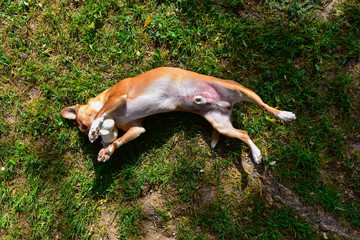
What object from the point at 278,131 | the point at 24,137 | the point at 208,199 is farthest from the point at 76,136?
the point at 278,131

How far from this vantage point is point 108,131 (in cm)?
318

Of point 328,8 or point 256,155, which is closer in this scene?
point 256,155

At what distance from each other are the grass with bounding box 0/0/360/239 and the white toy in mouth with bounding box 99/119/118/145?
1.35 feet

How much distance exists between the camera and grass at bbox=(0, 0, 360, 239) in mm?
3359

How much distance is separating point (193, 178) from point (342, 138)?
7.61ft

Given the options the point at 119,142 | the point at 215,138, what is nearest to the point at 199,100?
the point at 215,138

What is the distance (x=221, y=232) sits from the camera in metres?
3.41

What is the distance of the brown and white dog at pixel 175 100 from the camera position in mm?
3064

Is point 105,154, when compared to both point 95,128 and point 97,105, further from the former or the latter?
point 97,105

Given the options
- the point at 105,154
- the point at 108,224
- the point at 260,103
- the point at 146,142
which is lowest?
the point at 108,224

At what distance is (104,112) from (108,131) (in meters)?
0.29

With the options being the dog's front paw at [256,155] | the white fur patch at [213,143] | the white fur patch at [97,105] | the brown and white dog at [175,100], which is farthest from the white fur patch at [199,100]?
the white fur patch at [97,105]

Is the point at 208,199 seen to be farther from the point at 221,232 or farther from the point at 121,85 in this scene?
the point at 121,85

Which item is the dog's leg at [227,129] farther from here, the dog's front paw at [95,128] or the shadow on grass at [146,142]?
the dog's front paw at [95,128]
